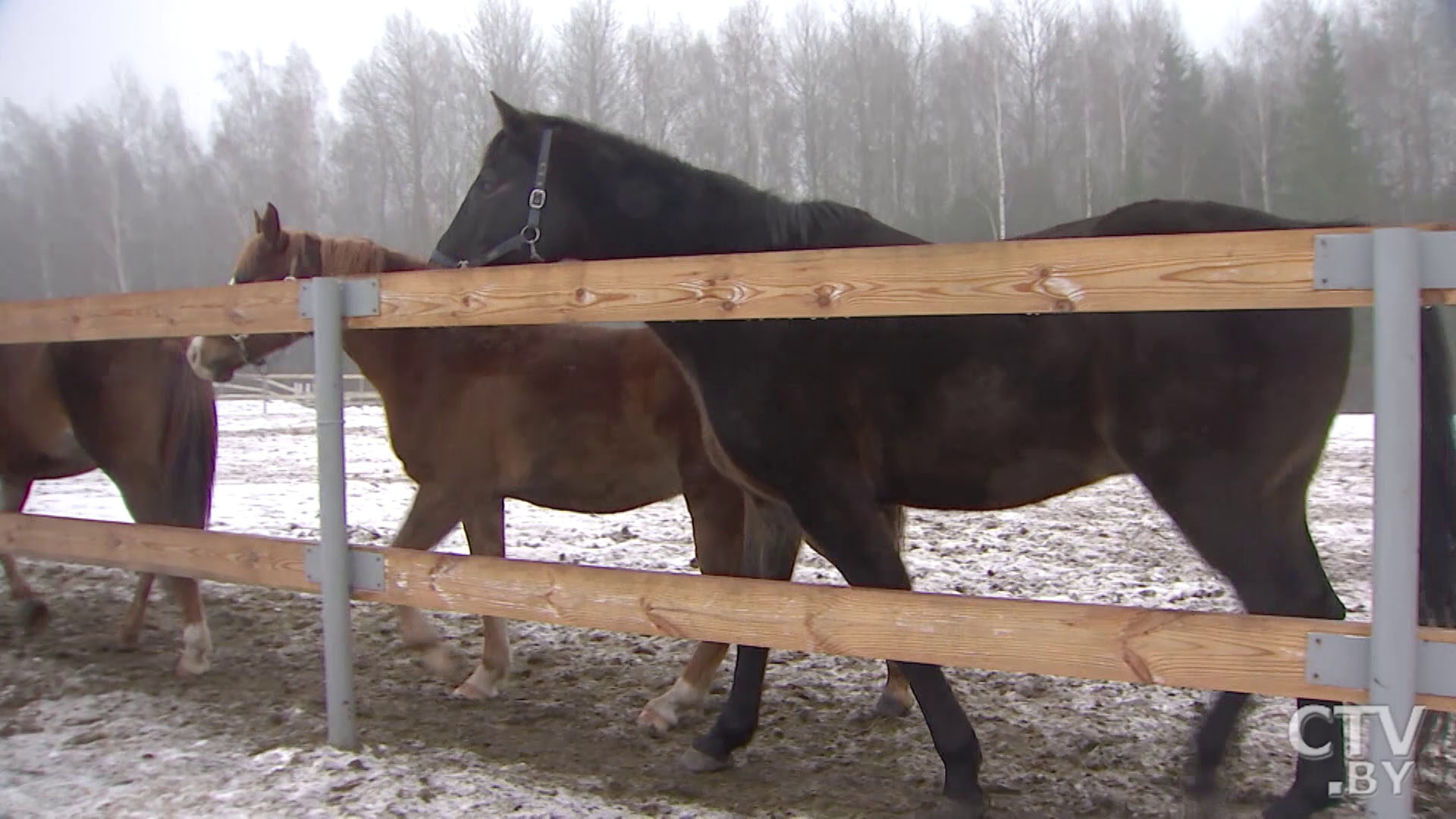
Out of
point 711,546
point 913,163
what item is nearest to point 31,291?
point 913,163

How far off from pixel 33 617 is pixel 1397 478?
228 inches

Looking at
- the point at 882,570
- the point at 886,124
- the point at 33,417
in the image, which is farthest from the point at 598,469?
the point at 886,124

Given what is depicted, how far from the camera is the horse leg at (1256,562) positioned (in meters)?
2.64

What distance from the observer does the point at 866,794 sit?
119 inches

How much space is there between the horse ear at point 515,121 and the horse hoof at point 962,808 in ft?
8.82

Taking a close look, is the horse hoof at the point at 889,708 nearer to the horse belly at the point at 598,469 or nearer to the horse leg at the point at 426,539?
the horse belly at the point at 598,469

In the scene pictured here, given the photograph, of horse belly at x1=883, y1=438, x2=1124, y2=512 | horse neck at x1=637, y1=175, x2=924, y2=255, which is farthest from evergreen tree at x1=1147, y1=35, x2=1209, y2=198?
horse belly at x1=883, y1=438, x2=1124, y2=512

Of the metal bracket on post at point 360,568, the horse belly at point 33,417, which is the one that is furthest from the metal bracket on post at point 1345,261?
the horse belly at point 33,417

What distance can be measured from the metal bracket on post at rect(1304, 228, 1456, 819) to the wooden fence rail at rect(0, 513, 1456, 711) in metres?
0.06

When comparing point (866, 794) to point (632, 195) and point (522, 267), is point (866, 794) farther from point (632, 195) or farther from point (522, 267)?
point (632, 195)

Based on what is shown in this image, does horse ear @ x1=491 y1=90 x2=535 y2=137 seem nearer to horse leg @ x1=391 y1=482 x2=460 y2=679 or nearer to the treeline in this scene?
horse leg @ x1=391 y1=482 x2=460 y2=679

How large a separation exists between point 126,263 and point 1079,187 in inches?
942

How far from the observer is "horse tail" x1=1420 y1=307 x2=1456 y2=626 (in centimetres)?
270

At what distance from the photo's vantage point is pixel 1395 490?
5.95ft
